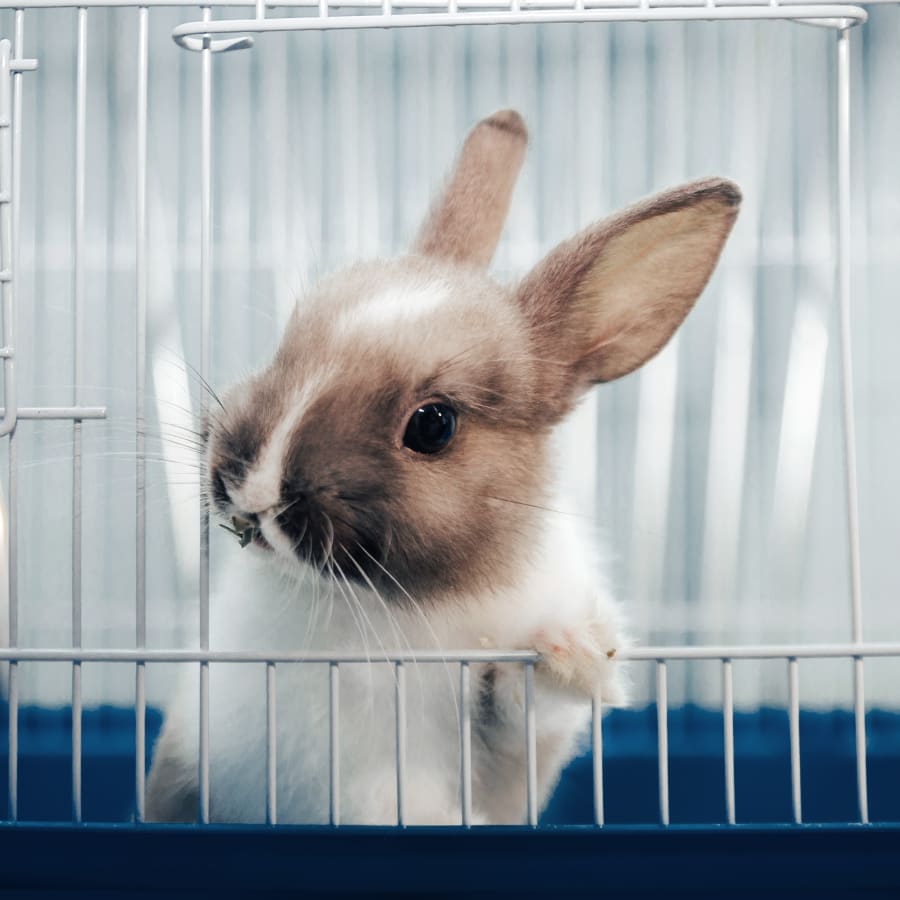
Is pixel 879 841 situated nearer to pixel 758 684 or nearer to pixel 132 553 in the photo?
pixel 758 684

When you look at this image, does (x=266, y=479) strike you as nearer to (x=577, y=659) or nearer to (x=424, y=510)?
(x=424, y=510)

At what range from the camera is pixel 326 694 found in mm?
847

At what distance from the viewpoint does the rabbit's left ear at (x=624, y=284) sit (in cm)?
78

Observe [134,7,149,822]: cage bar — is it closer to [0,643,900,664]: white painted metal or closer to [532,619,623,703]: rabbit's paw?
[0,643,900,664]: white painted metal

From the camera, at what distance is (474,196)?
3.15 ft

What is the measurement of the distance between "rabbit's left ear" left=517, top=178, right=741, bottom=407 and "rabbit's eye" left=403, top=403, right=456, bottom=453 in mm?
121

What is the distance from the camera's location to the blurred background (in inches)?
49.6

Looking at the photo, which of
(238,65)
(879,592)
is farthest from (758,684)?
(238,65)

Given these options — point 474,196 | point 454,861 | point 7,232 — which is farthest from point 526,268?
point 454,861

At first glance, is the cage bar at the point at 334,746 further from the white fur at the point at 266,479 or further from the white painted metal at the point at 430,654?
the white fur at the point at 266,479

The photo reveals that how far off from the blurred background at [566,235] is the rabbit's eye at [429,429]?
17.6 inches

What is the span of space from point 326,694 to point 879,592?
0.97m

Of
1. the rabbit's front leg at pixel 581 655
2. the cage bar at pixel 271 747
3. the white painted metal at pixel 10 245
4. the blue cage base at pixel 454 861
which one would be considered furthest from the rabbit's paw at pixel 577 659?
the white painted metal at pixel 10 245

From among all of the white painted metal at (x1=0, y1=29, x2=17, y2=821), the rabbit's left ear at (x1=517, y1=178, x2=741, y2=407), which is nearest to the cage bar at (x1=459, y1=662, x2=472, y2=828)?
the rabbit's left ear at (x1=517, y1=178, x2=741, y2=407)
